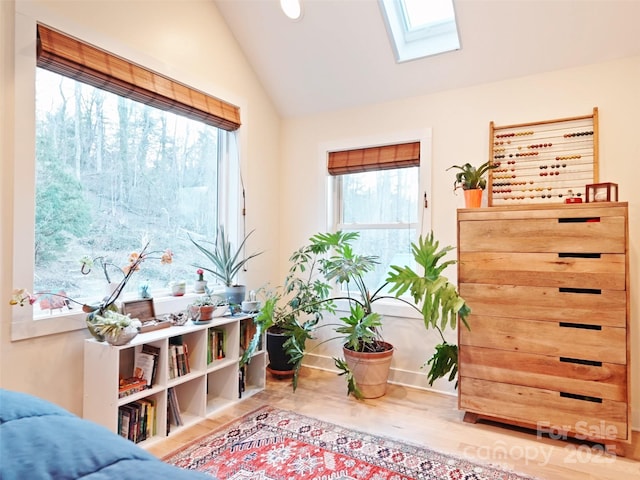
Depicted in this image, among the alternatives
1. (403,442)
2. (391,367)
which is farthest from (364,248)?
(403,442)

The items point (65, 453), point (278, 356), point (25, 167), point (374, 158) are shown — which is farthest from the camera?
point (374, 158)

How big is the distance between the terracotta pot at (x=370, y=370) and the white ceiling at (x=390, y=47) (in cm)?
199

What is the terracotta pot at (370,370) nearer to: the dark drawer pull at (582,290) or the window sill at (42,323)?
the dark drawer pull at (582,290)

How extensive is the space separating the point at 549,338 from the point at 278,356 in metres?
1.87

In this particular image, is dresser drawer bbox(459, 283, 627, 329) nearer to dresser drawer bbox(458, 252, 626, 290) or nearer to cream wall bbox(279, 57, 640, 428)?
dresser drawer bbox(458, 252, 626, 290)

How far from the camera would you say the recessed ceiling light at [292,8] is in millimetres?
2785

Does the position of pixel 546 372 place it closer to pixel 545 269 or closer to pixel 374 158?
pixel 545 269

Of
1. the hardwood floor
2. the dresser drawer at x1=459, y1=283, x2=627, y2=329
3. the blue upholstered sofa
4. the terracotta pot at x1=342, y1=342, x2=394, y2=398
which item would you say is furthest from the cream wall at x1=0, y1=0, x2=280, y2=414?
the dresser drawer at x1=459, y1=283, x2=627, y2=329

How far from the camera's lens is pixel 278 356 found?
3090 mm

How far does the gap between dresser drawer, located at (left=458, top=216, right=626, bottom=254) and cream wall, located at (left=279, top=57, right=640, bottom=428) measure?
1.45ft

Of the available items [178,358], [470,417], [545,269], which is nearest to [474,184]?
[545,269]

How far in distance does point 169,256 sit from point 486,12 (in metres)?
2.46

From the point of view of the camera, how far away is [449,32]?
2791mm

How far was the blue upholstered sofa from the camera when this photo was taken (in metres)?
0.68
